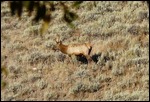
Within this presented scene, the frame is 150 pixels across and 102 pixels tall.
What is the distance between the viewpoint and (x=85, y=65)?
41.1ft

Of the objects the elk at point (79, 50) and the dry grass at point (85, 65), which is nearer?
the dry grass at point (85, 65)

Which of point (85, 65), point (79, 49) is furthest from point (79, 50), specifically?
point (85, 65)

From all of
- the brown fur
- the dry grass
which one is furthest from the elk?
the dry grass

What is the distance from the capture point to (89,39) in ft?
46.6

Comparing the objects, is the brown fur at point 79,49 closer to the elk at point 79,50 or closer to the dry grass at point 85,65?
the elk at point 79,50

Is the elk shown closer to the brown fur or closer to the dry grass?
the brown fur

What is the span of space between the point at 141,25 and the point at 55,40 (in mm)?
2744

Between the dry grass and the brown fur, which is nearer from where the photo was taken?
the dry grass

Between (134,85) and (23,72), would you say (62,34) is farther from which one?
(134,85)

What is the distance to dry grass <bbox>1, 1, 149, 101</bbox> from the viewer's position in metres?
11.5

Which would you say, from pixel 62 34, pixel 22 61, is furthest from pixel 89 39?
pixel 22 61

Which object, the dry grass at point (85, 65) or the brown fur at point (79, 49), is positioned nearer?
the dry grass at point (85, 65)

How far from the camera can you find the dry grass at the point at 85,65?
11453mm

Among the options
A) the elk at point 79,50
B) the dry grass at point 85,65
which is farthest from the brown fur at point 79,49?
the dry grass at point 85,65
